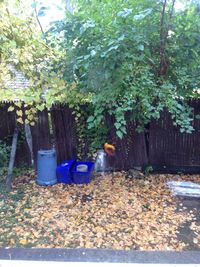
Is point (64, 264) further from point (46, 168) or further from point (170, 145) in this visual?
point (170, 145)

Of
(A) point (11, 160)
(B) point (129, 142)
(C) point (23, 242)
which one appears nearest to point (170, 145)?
(B) point (129, 142)

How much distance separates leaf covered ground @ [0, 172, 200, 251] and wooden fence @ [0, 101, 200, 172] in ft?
2.02

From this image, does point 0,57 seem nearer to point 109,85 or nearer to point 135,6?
point 109,85

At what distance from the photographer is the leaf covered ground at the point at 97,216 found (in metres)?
3.39

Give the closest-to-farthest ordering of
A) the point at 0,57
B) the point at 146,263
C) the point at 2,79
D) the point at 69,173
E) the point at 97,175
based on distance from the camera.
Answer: the point at 146,263 < the point at 0,57 < the point at 2,79 < the point at 69,173 < the point at 97,175

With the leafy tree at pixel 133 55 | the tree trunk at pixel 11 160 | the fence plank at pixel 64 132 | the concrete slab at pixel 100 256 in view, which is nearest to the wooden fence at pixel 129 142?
the fence plank at pixel 64 132

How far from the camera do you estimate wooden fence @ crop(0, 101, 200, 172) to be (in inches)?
232

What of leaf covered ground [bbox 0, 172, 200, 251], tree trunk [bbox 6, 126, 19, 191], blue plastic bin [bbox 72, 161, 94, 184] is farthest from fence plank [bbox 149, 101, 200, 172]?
tree trunk [bbox 6, 126, 19, 191]

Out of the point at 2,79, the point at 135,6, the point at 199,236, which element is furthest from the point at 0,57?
the point at 199,236

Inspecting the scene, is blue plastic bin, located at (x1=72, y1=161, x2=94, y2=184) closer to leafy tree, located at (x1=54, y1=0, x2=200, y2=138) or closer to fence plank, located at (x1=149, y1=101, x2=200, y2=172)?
leafy tree, located at (x1=54, y1=0, x2=200, y2=138)

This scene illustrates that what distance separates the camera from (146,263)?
2883 millimetres

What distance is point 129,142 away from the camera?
599 centimetres

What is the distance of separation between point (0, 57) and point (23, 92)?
0.62 m

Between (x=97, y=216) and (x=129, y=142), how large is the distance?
7.49 ft
